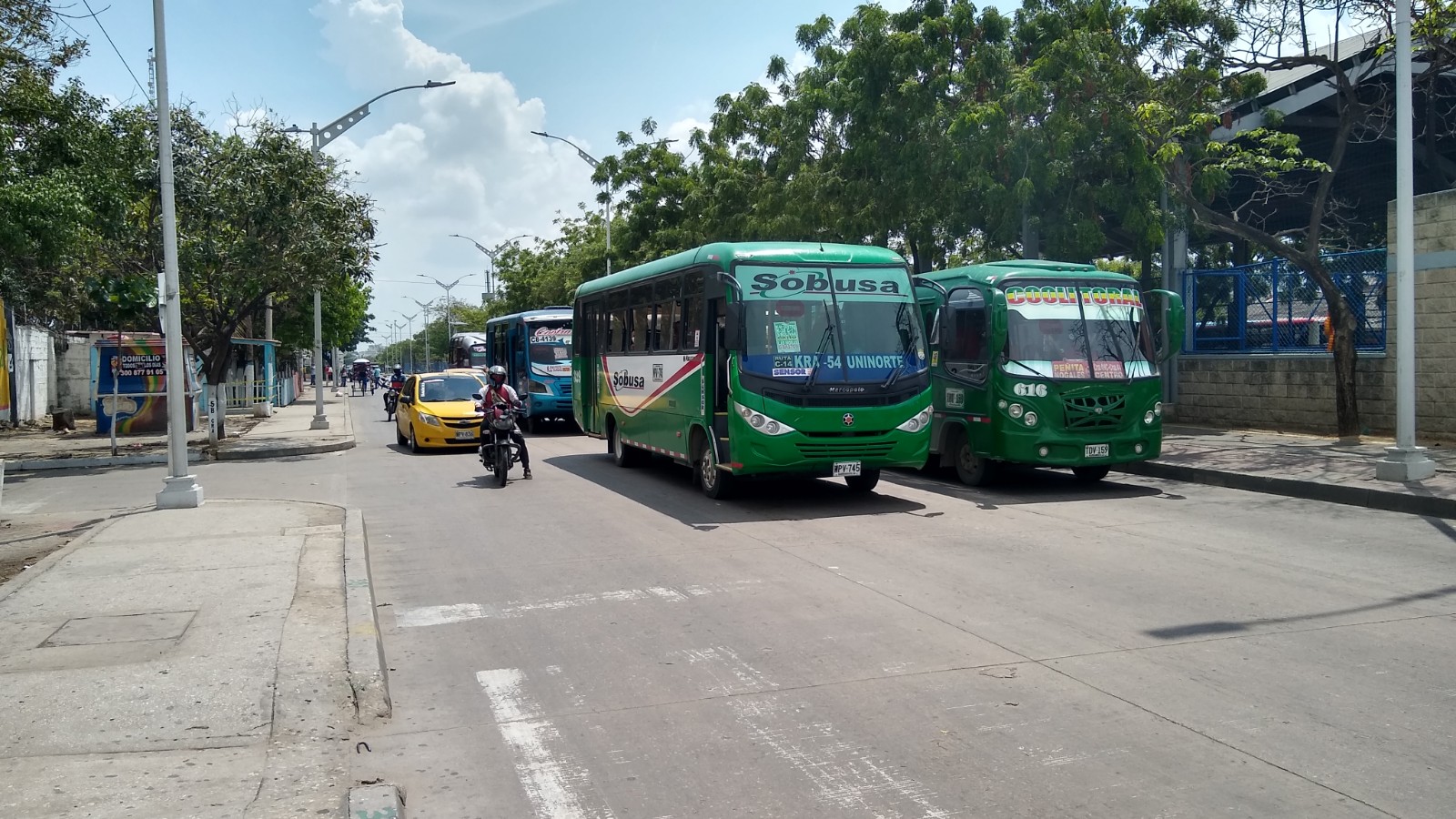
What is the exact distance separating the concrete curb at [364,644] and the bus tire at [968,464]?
783cm

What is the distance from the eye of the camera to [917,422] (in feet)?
41.9

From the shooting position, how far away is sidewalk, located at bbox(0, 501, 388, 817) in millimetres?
4469

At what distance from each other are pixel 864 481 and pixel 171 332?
8.20 metres

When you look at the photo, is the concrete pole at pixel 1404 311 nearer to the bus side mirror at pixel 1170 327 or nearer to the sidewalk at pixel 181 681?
the bus side mirror at pixel 1170 327

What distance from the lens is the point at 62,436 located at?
26141 mm

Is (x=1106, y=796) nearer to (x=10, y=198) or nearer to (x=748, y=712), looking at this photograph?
(x=748, y=712)

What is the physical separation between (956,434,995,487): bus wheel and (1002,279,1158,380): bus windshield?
146cm

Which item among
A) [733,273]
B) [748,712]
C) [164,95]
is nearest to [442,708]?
[748,712]

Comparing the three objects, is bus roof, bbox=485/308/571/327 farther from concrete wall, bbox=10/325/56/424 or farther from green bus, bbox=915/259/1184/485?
green bus, bbox=915/259/1184/485

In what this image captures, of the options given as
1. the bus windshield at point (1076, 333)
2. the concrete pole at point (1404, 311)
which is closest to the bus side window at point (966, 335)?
the bus windshield at point (1076, 333)

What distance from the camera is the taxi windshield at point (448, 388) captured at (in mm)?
21812

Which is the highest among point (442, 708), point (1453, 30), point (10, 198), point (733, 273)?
point (1453, 30)

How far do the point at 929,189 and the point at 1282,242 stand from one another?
19.9 feet

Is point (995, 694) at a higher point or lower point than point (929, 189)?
lower
